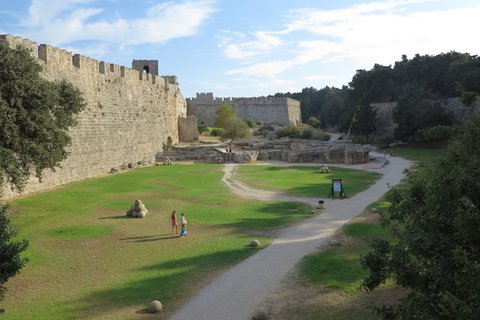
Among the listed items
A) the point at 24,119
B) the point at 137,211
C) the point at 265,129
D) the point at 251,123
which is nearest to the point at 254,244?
the point at 137,211

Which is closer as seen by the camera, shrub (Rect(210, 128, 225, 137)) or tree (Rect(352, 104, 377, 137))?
shrub (Rect(210, 128, 225, 137))

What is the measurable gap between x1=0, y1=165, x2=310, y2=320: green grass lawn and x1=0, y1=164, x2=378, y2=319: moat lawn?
2 centimetres

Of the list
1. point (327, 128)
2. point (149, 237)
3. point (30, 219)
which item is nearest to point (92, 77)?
point (30, 219)

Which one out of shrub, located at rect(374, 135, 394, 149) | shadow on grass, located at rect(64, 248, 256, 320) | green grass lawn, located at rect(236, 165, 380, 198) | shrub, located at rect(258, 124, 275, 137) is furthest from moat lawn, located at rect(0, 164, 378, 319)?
shrub, located at rect(258, 124, 275, 137)

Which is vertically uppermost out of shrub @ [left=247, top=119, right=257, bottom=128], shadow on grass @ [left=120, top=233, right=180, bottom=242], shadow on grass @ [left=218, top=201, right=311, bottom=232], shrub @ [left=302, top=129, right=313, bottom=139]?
shrub @ [left=247, top=119, right=257, bottom=128]

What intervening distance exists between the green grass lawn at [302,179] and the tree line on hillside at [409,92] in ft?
50.1

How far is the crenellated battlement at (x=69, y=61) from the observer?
19139 mm

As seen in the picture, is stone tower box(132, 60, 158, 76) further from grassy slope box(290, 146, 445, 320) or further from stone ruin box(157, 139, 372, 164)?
grassy slope box(290, 146, 445, 320)

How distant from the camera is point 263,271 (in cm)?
1007

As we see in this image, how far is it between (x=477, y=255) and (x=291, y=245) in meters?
7.33

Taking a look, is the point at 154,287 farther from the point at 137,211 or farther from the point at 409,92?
the point at 409,92

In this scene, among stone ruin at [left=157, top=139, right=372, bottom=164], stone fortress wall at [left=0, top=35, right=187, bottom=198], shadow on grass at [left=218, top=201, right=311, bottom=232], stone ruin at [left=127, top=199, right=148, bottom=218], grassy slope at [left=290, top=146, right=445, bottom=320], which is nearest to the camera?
grassy slope at [left=290, top=146, right=445, bottom=320]

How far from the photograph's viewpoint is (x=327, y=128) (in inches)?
2908

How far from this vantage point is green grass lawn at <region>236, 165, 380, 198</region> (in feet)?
71.6
